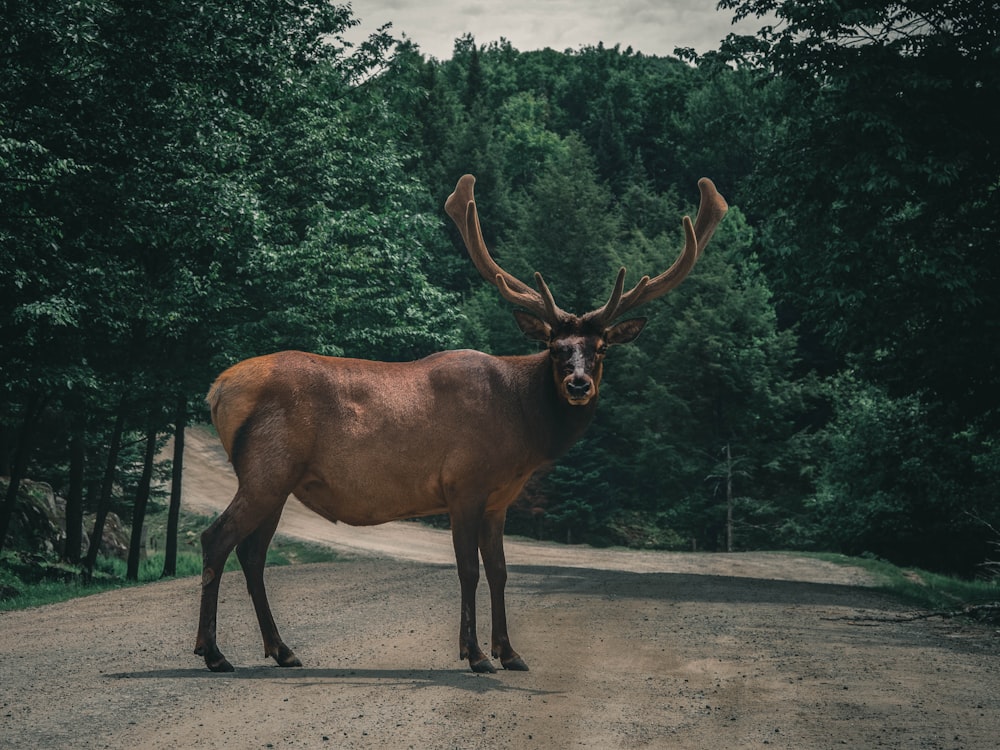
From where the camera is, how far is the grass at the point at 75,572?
16969mm

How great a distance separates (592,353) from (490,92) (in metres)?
96.3

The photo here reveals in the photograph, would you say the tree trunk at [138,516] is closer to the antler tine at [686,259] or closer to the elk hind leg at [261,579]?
the elk hind leg at [261,579]

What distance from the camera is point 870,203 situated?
18.6 metres

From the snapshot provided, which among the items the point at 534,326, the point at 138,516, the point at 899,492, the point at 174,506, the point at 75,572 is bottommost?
the point at 75,572

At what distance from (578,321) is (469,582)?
2177 mm

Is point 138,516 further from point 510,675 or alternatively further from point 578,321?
point 578,321

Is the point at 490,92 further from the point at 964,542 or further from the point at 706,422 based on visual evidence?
the point at 964,542

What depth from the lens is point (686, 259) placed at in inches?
387

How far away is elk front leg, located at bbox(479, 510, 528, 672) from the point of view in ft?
29.1

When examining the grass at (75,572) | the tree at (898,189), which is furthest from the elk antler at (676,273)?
the grass at (75,572)

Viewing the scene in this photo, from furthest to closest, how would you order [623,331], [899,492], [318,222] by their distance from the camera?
A: [899,492] < [318,222] < [623,331]

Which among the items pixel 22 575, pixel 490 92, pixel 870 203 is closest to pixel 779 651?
pixel 870 203

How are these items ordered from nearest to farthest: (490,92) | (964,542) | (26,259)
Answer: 1. (26,259)
2. (964,542)
3. (490,92)

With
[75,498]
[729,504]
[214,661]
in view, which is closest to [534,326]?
[214,661]
